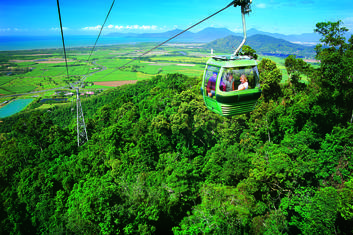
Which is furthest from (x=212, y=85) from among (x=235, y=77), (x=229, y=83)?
(x=235, y=77)

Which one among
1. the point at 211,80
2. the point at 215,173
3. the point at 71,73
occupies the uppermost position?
the point at 71,73

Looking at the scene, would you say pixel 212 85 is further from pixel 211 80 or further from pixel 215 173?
pixel 215 173

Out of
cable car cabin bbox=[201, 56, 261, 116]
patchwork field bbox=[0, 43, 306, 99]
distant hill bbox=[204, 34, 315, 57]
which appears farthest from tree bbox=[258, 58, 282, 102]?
patchwork field bbox=[0, 43, 306, 99]

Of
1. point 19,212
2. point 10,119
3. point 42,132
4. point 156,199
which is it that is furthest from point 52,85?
point 156,199

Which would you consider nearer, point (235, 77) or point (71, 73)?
point (235, 77)

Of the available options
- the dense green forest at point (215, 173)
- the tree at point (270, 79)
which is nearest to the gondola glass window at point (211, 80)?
the dense green forest at point (215, 173)

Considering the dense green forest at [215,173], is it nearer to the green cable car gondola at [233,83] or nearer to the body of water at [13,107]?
the green cable car gondola at [233,83]
